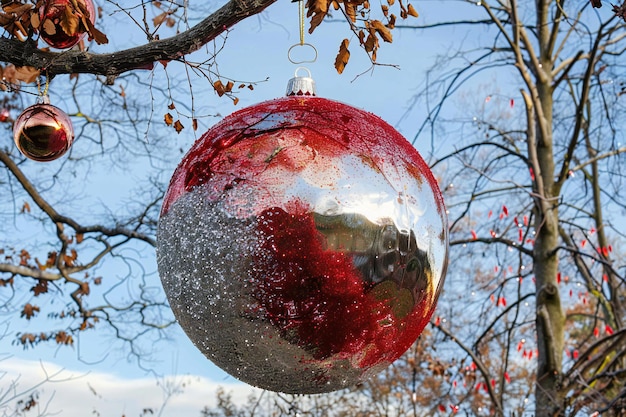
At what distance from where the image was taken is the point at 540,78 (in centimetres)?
672

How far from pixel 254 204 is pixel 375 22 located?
111cm

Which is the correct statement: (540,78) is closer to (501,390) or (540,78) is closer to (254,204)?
(501,390)

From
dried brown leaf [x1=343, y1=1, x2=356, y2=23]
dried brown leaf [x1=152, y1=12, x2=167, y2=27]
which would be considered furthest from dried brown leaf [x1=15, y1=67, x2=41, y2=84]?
dried brown leaf [x1=343, y1=1, x2=356, y2=23]

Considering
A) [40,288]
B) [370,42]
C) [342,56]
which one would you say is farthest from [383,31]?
[40,288]

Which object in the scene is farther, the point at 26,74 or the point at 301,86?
the point at 26,74

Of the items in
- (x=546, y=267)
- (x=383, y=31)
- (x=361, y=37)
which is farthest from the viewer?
(x=546, y=267)

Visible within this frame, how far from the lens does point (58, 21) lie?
2475 millimetres

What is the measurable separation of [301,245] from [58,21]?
4.74 feet

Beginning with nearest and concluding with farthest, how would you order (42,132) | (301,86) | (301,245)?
1. (301,245)
2. (301,86)
3. (42,132)

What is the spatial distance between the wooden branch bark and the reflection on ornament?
190mm

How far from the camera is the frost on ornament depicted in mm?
1651

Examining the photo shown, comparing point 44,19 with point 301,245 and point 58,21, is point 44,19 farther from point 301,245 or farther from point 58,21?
point 301,245

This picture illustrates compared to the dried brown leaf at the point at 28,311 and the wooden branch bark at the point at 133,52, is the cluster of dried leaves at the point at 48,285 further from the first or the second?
the wooden branch bark at the point at 133,52

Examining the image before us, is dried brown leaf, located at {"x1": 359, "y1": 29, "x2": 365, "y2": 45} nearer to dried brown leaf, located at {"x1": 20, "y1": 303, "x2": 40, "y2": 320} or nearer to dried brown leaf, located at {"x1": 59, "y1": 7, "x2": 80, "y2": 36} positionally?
dried brown leaf, located at {"x1": 59, "y1": 7, "x2": 80, "y2": 36}
